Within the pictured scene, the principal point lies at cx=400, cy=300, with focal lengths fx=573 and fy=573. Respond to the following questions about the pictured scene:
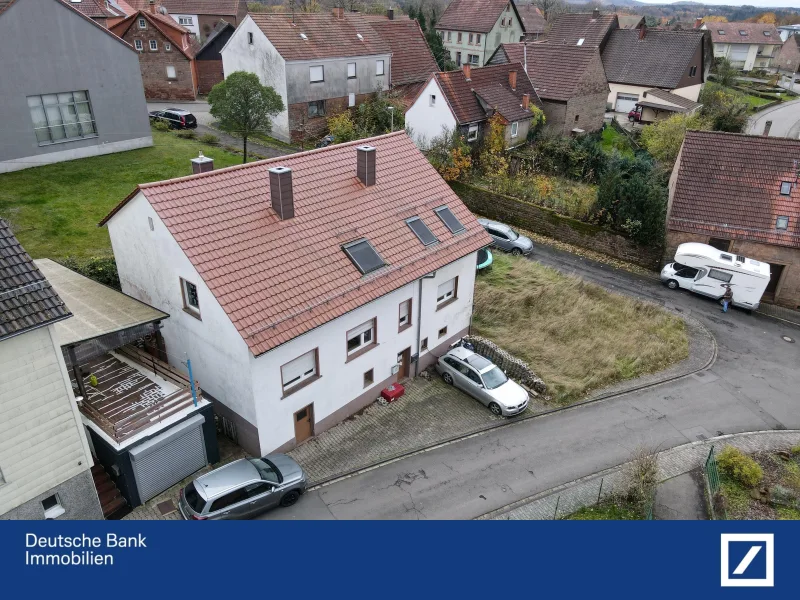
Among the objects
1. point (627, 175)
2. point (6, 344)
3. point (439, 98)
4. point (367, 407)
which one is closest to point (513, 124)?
point (439, 98)

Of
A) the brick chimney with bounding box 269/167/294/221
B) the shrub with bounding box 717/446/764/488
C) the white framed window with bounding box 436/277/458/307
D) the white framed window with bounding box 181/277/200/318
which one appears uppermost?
the brick chimney with bounding box 269/167/294/221

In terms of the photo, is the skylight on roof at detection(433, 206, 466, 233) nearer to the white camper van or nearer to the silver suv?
the silver suv

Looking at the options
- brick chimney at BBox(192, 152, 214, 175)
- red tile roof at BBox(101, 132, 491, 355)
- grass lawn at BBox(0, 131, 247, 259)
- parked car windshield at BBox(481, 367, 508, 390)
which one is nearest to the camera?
red tile roof at BBox(101, 132, 491, 355)

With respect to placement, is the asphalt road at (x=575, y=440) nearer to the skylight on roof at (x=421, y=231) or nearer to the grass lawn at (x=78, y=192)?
the skylight on roof at (x=421, y=231)

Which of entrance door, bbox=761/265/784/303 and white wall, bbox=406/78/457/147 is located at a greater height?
white wall, bbox=406/78/457/147

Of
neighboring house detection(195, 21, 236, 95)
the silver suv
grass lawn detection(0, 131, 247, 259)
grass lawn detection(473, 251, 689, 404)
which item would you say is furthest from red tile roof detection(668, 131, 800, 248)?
neighboring house detection(195, 21, 236, 95)

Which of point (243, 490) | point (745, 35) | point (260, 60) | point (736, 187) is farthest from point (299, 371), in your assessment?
point (745, 35)
